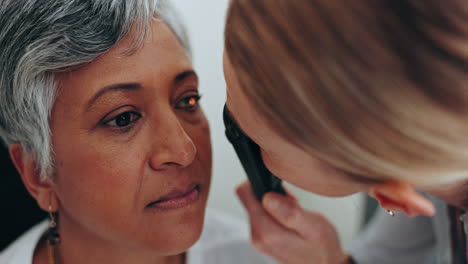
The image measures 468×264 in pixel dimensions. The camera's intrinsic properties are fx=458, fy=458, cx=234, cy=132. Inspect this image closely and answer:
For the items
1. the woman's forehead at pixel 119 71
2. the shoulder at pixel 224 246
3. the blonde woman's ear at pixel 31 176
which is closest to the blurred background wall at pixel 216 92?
the shoulder at pixel 224 246

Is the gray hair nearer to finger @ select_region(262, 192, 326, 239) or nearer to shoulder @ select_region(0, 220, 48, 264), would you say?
shoulder @ select_region(0, 220, 48, 264)

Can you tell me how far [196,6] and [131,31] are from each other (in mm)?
570

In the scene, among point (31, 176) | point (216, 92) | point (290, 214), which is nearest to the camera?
point (31, 176)

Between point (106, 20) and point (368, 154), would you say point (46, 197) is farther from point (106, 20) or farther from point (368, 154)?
point (368, 154)

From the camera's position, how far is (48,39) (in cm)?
75

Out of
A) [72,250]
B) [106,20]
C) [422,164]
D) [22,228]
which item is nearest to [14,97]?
[106,20]

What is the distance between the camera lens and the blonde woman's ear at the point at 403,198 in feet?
1.94

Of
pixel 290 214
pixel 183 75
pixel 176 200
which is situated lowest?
pixel 290 214

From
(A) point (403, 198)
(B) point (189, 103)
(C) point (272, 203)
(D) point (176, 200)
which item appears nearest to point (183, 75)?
(B) point (189, 103)

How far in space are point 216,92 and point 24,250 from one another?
2.06 feet

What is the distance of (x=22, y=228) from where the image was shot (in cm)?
117

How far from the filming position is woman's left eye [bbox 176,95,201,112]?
0.87 meters

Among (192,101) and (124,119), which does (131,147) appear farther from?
(192,101)

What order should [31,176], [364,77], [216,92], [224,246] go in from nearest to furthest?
[364,77] < [31,176] < [224,246] < [216,92]
